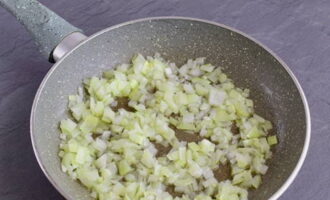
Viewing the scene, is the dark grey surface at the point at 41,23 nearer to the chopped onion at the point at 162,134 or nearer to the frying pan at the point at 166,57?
the frying pan at the point at 166,57

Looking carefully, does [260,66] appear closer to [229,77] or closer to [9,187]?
[229,77]

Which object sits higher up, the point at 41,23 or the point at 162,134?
the point at 41,23

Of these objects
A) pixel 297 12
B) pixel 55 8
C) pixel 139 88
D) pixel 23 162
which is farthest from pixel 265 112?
pixel 55 8

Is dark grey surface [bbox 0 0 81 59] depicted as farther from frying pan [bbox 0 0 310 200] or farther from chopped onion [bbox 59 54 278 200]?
chopped onion [bbox 59 54 278 200]

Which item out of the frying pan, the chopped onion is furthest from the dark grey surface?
the chopped onion

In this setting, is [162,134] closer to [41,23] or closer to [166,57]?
[166,57]

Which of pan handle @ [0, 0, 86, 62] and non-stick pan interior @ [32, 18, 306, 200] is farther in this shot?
pan handle @ [0, 0, 86, 62]

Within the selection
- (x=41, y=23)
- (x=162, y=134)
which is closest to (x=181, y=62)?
(x=162, y=134)

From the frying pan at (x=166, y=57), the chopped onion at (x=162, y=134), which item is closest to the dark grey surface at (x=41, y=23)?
the frying pan at (x=166, y=57)
